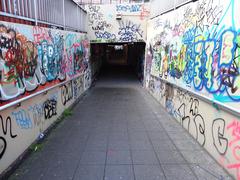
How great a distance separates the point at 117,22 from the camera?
10258 mm

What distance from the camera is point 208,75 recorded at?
3.75 m

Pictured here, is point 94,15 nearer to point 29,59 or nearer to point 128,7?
point 128,7

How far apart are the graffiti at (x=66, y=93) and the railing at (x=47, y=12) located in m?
1.82

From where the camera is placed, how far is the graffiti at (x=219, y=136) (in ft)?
10.8

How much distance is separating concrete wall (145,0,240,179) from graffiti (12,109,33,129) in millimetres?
3401

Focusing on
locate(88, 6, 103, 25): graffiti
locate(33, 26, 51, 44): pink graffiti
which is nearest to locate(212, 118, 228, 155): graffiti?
locate(33, 26, 51, 44): pink graffiti

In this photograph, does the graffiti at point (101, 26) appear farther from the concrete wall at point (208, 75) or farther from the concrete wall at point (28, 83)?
the concrete wall at point (208, 75)

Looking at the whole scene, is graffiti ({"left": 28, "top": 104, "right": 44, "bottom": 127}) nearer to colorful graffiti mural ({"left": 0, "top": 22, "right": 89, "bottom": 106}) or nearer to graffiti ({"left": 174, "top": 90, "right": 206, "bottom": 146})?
colorful graffiti mural ({"left": 0, "top": 22, "right": 89, "bottom": 106})

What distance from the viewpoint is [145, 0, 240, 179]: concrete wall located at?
303cm

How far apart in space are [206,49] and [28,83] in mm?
3470

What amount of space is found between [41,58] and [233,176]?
4199mm

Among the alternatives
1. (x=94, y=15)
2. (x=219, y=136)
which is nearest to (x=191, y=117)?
(x=219, y=136)

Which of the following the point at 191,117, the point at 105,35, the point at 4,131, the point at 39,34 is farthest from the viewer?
the point at 105,35

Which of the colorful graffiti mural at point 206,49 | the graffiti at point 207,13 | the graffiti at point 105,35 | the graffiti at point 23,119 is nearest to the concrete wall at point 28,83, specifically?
the graffiti at point 23,119
